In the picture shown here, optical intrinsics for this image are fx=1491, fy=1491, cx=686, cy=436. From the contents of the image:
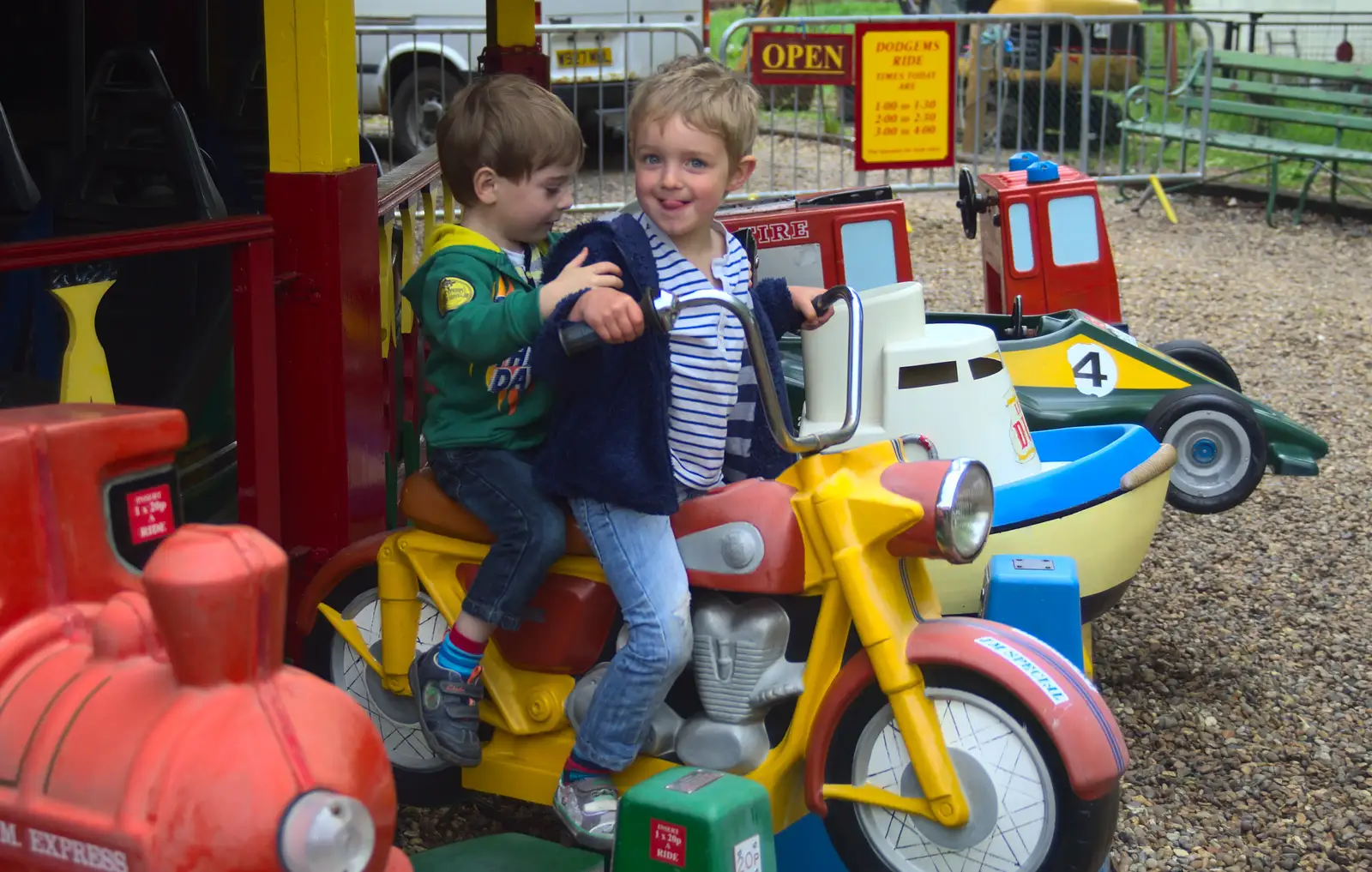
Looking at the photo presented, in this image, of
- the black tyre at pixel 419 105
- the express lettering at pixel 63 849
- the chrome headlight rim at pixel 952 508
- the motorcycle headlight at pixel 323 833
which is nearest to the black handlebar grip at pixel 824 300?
the chrome headlight rim at pixel 952 508

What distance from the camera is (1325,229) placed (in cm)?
1095

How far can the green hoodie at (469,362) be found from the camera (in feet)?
9.21

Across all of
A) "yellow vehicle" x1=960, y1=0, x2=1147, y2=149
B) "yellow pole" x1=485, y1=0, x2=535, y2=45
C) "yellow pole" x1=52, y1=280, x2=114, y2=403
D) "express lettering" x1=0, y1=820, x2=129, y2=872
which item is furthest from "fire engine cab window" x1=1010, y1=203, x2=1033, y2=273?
"yellow vehicle" x1=960, y1=0, x2=1147, y2=149

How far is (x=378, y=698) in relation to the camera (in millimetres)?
3254

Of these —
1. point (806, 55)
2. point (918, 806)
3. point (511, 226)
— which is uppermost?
point (806, 55)

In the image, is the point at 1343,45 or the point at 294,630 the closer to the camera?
the point at 294,630

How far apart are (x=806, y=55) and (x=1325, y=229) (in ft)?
14.4

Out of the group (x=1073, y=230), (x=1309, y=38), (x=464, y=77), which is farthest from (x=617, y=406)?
(x=1309, y=38)

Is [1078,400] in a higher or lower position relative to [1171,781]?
higher

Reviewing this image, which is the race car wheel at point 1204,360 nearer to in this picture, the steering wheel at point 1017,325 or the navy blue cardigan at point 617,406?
the steering wheel at point 1017,325

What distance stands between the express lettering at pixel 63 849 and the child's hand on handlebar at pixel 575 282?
1.22 m

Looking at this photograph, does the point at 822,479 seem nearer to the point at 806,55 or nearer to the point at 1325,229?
the point at 806,55

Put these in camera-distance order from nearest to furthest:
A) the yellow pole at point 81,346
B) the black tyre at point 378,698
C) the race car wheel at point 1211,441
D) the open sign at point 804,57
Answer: the yellow pole at point 81,346 < the black tyre at point 378,698 < the race car wheel at point 1211,441 < the open sign at point 804,57

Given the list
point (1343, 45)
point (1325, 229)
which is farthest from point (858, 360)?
point (1343, 45)
